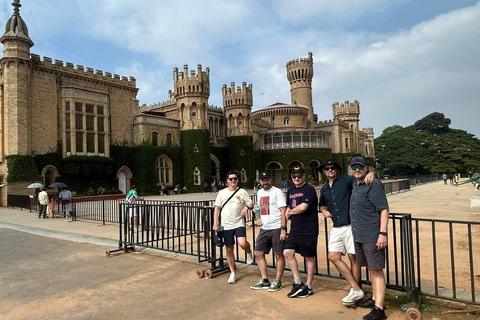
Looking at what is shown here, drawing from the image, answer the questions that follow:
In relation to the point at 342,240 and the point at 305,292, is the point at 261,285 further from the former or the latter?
the point at 342,240

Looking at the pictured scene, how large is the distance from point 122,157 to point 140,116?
4416mm

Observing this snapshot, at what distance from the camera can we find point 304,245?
460cm

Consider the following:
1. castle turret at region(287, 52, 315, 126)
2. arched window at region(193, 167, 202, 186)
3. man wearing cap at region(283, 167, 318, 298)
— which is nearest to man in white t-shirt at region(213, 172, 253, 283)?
man wearing cap at region(283, 167, 318, 298)

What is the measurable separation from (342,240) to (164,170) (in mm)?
29560

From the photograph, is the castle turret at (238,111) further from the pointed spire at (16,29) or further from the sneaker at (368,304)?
the sneaker at (368,304)

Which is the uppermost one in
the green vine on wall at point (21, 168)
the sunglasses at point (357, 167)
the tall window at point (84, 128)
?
the tall window at point (84, 128)

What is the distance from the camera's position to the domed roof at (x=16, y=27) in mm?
22812

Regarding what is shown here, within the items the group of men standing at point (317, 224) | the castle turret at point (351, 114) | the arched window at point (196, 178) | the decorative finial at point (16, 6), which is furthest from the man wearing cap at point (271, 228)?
the castle turret at point (351, 114)

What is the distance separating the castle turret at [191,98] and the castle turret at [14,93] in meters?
14.8

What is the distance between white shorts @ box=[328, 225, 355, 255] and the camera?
14.2 feet

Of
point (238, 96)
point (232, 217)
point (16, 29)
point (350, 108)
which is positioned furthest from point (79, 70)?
point (350, 108)

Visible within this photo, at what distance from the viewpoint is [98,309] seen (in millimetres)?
4402

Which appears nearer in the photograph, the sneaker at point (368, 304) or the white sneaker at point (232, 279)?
the sneaker at point (368, 304)

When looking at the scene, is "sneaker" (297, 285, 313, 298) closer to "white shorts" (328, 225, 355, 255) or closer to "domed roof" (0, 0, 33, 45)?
"white shorts" (328, 225, 355, 255)
